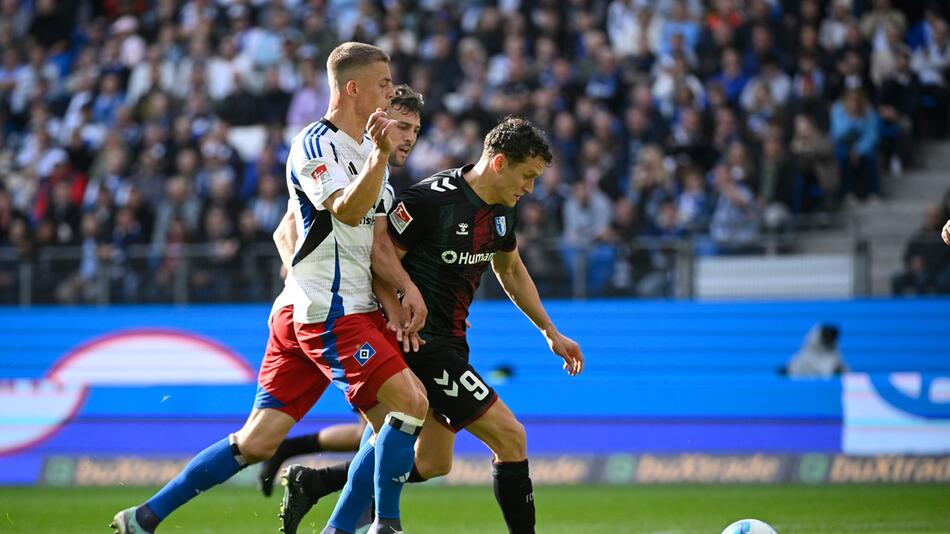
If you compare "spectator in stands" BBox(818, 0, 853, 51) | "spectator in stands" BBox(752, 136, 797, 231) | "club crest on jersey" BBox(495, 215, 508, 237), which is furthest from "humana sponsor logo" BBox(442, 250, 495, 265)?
"spectator in stands" BBox(818, 0, 853, 51)

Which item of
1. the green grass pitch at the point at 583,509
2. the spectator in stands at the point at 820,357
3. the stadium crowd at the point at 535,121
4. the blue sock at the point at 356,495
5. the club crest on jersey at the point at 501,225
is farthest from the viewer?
the stadium crowd at the point at 535,121

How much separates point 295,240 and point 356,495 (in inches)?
50.0

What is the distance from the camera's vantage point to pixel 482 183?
686 cm

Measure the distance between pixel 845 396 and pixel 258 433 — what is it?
24.4ft

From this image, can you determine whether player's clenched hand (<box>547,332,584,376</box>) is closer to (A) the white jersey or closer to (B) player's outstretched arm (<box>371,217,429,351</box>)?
(B) player's outstretched arm (<box>371,217,429,351</box>)

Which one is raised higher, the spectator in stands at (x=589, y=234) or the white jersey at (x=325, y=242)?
the white jersey at (x=325, y=242)

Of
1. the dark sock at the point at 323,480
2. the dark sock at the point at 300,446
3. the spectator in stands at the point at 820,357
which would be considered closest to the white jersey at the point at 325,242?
the dark sock at the point at 323,480

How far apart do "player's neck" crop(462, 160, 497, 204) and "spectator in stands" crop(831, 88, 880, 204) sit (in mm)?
9352

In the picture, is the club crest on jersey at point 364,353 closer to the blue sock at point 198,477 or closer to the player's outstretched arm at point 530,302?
the blue sock at point 198,477

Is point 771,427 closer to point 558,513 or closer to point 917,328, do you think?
point 917,328

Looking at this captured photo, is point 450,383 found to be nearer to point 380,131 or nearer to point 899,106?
point 380,131

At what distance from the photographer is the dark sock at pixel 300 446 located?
28.9 feet

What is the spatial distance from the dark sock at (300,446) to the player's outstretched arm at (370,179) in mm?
2968

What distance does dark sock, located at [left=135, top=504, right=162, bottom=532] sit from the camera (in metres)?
6.46
